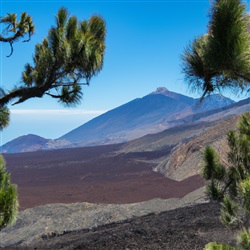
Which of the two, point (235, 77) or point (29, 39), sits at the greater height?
point (29, 39)

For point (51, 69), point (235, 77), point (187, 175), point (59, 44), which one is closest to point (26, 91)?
point (51, 69)

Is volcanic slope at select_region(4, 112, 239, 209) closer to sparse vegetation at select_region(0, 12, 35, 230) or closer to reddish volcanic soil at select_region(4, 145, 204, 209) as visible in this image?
reddish volcanic soil at select_region(4, 145, 204, 209)

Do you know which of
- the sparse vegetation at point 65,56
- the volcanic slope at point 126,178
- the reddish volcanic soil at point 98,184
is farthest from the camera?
the volcanic slope at point 126,178

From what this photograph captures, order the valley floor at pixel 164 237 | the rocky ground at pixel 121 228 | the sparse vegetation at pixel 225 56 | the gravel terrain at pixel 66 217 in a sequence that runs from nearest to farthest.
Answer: the sparse vegetation at pixel 225 56 < the valley floor at pixel 164 237 < the rocky ground at pixel 121 228 < the gravel terrain at pixel 66 217

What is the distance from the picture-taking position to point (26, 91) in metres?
4.52

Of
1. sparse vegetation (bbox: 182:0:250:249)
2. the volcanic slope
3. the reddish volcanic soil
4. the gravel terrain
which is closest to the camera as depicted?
sparse vegetation (bbox: 182:0:250:249)

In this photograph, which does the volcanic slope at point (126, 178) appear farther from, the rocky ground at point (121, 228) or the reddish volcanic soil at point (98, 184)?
the rocky ground at point (121, 228)

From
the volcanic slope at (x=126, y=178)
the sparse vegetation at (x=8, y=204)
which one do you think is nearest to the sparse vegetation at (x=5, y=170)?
the sparse vegetation at (x=8, y=204)

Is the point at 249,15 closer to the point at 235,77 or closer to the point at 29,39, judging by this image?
the point at 235,77

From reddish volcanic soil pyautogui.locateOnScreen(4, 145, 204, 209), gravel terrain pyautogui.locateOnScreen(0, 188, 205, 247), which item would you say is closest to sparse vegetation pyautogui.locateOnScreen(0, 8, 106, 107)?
gravel terrain pyautogui.locateOnScreen(0, 188, 205, 247)

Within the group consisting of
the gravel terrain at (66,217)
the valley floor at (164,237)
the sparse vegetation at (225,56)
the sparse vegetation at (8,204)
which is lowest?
the gravel terrain at (66,217)

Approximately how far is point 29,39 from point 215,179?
374cm

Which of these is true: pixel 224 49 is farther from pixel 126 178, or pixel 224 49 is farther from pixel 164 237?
pixel 126 178

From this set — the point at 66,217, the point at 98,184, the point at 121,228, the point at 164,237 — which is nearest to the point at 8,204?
the point at 164,237
